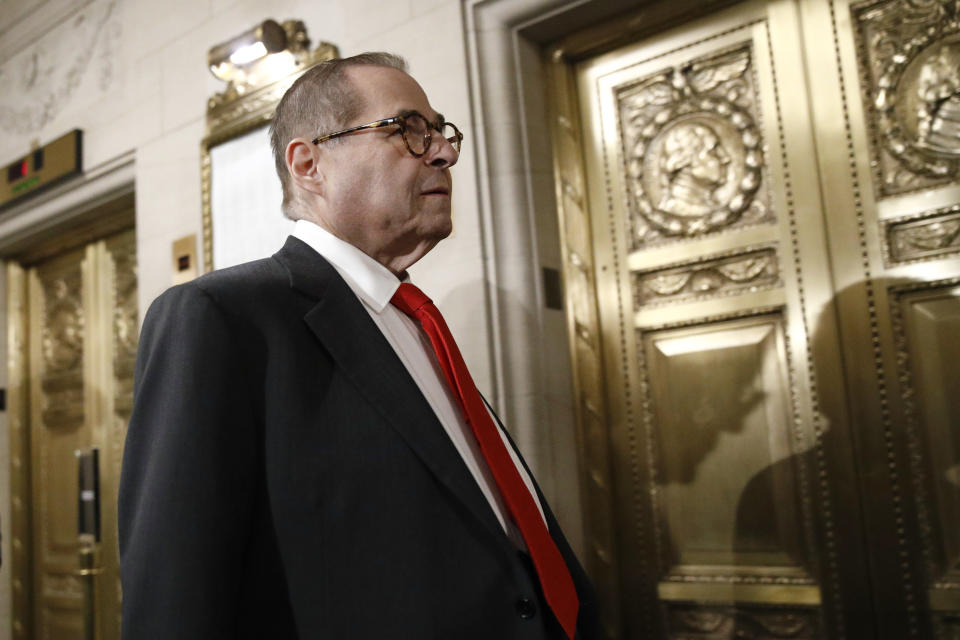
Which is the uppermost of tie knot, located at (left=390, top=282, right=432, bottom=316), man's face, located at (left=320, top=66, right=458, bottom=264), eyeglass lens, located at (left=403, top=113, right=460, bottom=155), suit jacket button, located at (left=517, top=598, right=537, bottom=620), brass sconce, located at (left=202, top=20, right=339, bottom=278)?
brass sconce, located at (left=202, top=20, right=339, bottom=278)

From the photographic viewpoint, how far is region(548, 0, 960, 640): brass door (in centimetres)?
227

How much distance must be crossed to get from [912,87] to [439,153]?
1.52 meters

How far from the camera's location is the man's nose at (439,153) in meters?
1.62

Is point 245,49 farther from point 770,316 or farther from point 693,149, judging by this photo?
point 770,316

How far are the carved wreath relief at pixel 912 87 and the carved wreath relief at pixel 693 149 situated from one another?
343mm

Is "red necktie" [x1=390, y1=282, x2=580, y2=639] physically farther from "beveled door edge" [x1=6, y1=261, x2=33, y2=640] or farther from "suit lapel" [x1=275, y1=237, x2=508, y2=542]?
"beveled door edge" [x1=6, y1=261, x2=33, y2=640]

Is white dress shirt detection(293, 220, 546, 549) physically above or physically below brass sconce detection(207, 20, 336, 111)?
below

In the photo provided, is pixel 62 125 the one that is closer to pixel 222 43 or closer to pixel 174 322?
pixel 222 43

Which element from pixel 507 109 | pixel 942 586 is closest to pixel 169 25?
pixel 507 109

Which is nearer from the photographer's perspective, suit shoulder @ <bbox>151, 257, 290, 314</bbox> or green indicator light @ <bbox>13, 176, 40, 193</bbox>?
suit shoulder @ <bbox>151, 257, 290, 314</bbox>

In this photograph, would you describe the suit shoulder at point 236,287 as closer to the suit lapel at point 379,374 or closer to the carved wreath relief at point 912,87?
the suit lapel at point 379,374

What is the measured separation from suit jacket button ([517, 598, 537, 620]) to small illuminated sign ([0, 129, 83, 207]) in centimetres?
379

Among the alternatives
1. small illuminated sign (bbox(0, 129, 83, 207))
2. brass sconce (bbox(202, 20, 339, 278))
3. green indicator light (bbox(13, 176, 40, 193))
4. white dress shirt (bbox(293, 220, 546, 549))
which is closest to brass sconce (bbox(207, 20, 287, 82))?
brass sconce (bbox(202, 20, 339, 278))

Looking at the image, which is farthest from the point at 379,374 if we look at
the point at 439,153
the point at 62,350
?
the point at 62,350
